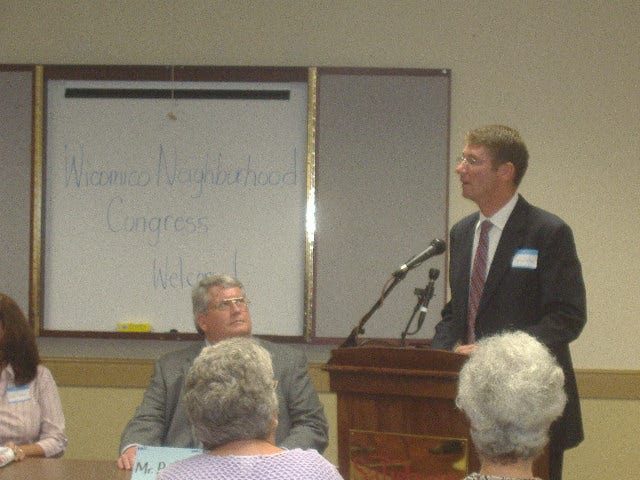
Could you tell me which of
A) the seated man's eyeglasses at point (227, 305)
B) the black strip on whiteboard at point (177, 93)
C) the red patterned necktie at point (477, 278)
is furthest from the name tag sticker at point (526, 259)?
the black strip on whiteboard at point (177, 93)

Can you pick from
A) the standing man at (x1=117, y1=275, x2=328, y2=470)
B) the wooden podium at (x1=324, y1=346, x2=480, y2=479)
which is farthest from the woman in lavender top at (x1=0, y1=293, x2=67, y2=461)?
the wooden podium at (x1=324, y1=346, x2=480, y2=479)

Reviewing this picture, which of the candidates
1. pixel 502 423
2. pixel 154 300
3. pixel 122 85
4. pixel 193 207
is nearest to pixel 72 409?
pixel 154 300

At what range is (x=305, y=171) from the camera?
4680 mm

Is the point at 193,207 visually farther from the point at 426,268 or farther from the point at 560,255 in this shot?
the point at 560,255

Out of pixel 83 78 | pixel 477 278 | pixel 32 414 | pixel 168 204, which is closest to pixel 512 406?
pixel 477 278

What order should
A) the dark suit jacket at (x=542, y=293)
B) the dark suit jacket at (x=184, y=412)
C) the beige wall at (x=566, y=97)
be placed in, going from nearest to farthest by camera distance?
the dark suit jacket at (x=542, y=293), the dark suit jacket at (x=184, y=412), the beige wall at (x=566, y=97)

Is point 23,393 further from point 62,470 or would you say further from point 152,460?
point 152,460

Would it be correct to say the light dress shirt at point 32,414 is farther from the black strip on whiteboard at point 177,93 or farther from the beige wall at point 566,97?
the beige wall at point 566,97

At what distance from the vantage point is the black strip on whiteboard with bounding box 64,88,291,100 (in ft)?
15.4

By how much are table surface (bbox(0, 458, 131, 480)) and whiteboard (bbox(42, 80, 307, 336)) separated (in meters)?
1.92

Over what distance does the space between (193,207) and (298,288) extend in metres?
0.66

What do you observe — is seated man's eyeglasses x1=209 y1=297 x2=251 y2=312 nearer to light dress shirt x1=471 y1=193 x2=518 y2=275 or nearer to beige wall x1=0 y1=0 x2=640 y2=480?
light dress shirt x1=471 y1=193 x2=518 y2=275

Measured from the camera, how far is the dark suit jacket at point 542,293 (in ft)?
9.15

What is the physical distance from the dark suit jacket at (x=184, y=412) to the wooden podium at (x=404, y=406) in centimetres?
60
